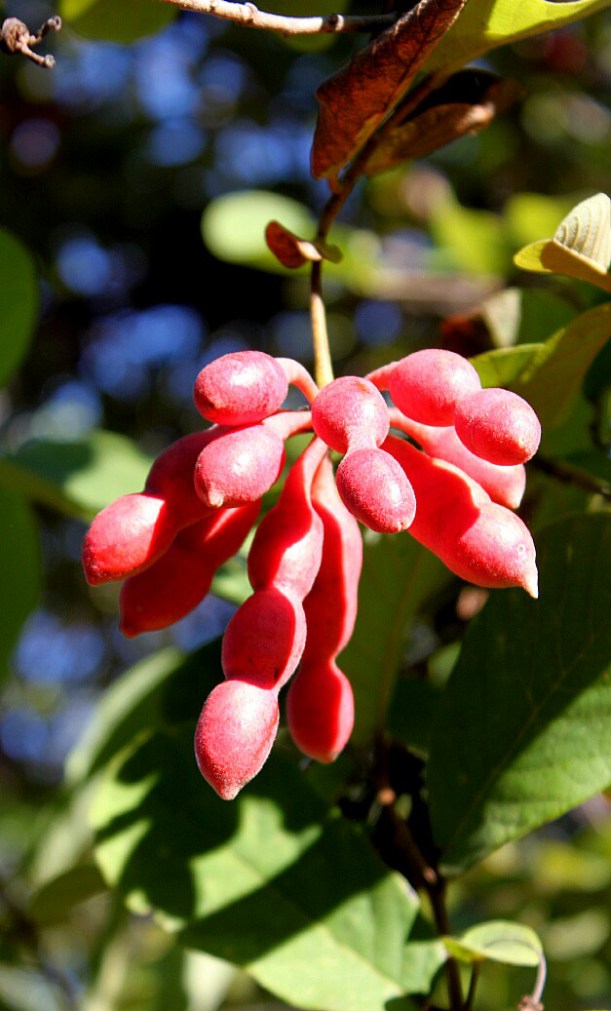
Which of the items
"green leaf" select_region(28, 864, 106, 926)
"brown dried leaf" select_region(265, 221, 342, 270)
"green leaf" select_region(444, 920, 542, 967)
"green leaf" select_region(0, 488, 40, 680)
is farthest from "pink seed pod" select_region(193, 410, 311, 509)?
"green leaf" select_region(28, 864, 106, 926)

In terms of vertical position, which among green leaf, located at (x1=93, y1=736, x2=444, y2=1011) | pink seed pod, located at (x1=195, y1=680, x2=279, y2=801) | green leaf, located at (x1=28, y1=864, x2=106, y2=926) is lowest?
green leaf, located at (x1=28, y1=864, x2=106, y2=926)

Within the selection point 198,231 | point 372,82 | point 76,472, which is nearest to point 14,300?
point 76,472

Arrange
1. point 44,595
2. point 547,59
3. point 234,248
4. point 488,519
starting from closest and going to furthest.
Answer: point 488,519, point 234,248, point 547,59, point 44,595

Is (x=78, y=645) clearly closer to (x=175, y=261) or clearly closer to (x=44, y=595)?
(x=44, y=595)

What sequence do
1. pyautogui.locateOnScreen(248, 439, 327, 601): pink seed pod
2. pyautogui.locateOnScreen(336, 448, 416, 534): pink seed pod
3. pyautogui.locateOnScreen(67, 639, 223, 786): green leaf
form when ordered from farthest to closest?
1. pyautogui.locateOnScreen(67, 639, 223, 786): green leaf
2. pyautogui.locateOnScreen(248, 439, 327, 601): pink seed pod
3. pyautogui.locateOnScreen(336, 448, 416, 534): pink seed pod

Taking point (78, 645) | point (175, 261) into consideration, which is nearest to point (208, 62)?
point (175, 261)

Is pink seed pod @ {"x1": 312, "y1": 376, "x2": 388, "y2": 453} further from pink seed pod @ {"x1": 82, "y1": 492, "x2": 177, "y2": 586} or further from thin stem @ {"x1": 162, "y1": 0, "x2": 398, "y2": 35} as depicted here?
thin stem @ {"x1": 162, "y1": 0, "x2": 398, "y2": 35}

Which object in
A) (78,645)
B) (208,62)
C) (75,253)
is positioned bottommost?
(78,645)
